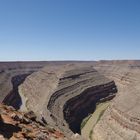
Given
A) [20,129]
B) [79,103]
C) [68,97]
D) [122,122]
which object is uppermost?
[20,129]

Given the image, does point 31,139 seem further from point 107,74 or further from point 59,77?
point 107,74

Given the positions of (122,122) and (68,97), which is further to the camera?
(68,97)

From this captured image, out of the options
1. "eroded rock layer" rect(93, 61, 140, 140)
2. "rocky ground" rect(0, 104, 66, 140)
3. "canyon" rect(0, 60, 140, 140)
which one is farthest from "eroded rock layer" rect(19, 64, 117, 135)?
"rocky ground" rect(0, 104, 66, 140)

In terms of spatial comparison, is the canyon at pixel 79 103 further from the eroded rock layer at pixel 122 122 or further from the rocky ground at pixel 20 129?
the rocky ground at pixel 20 129

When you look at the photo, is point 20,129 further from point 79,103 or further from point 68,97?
point 79,103

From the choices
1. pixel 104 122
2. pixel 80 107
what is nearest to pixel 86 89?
pixel 80 107

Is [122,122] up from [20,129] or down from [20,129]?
down

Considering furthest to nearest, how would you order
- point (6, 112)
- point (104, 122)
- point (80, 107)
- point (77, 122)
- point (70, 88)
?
point (70, 88)
point (80, 107)
point (77, 122)
point (104, 122)
point (6, 112)

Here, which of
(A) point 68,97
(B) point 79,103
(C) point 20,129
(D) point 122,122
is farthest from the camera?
(B) point 79,103

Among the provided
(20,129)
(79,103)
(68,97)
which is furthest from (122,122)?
(20,129)
